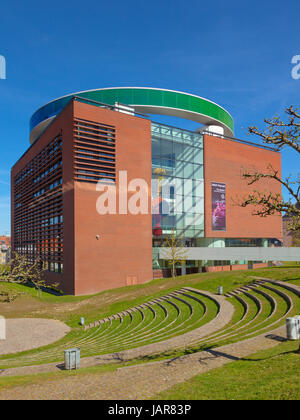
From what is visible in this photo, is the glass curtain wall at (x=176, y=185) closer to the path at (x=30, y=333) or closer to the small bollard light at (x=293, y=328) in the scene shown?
the path at (x=30, y=333)

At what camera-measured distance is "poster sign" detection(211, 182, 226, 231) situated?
49.2 meters

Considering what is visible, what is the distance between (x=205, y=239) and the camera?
49188 mm

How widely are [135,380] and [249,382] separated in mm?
3542

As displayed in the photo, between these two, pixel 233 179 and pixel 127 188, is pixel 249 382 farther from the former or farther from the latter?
pixel 233 179

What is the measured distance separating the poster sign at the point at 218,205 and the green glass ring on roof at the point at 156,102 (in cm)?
1258

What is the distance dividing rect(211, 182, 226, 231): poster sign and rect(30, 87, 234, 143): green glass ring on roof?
12.6m

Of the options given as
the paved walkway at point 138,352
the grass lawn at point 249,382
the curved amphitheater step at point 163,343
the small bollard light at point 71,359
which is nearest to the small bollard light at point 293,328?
the grass lawn at point 249,382

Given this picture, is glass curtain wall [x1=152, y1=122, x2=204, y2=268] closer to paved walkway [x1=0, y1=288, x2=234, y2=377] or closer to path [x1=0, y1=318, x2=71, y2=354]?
path [x1=0, y1=318, x2=71, y2=354]

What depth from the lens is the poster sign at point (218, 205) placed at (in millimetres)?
49219

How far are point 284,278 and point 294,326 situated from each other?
40.2 feet

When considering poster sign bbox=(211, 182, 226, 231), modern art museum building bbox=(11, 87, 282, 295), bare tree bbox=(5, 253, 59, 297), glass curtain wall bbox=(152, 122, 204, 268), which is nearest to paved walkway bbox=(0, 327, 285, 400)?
bare tree bbox=(5, 253, 59, 297)
